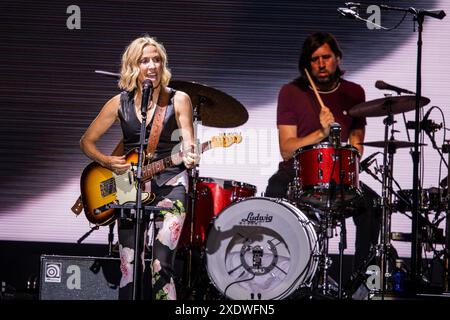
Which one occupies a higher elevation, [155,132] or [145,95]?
[145,95]

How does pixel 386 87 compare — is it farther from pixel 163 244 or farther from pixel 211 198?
pixel 163 244

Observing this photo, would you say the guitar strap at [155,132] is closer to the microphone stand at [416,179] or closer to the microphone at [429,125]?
the microphone stand at [416,179]

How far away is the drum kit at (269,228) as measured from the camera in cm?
612

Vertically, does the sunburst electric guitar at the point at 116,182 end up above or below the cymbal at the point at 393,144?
below

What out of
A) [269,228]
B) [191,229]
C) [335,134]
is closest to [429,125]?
[335,134]

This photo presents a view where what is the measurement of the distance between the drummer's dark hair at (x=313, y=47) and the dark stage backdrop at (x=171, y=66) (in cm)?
Answer: 19

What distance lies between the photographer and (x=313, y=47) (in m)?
7.14

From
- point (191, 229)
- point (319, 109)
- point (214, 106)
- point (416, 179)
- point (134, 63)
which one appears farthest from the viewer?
point (319, 109)

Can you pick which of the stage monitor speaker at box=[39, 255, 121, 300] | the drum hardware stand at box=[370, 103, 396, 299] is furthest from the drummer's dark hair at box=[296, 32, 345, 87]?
the stage monitor speaker at box=[39, 255, 121, 300]

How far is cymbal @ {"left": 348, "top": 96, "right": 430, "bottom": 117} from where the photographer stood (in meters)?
6.52

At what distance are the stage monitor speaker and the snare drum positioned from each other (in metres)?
1.57

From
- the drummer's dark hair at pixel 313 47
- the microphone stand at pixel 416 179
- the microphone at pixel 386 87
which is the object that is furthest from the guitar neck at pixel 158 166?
the drummer's dark hair at pixel 313 47

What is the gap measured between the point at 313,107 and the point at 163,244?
8.12ft

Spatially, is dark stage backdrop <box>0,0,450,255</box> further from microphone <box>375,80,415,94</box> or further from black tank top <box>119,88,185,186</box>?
black tank top <box>119,88,185,186</box>
